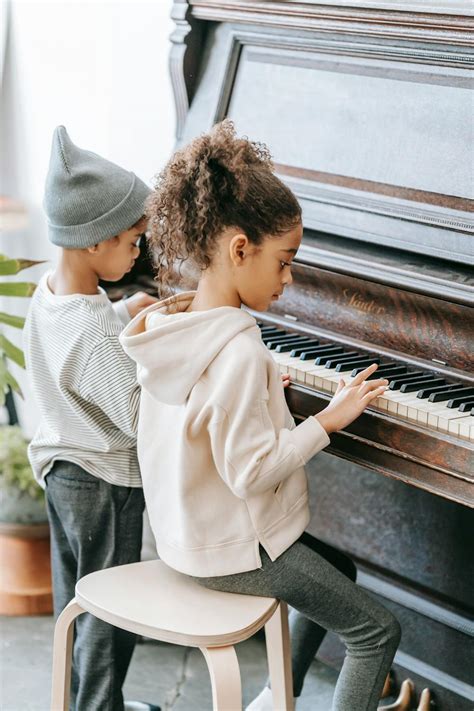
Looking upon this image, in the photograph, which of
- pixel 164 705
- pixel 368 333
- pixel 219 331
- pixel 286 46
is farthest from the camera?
pixel 164 705

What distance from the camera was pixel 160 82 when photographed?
3062 mm

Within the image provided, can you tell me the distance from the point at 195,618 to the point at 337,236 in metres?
0.90

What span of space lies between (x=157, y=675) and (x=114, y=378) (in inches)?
42.0

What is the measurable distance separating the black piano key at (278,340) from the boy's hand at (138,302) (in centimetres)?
28

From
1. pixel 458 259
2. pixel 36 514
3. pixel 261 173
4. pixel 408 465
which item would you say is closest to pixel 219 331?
pixel 261 173

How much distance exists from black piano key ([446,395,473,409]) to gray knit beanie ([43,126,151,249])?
700 millimetres

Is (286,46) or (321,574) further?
(286,46)

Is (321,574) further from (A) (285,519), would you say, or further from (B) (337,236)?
(B) (337,236)

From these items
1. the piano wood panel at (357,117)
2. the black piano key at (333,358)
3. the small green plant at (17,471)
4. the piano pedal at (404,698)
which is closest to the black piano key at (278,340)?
the black piano key at (333,358)

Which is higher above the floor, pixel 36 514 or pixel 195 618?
pixel 195 618

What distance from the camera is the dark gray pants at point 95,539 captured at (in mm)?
2096

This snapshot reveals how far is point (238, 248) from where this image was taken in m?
1.68

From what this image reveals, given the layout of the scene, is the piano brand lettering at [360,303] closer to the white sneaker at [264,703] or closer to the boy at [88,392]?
the boy at [88,392]

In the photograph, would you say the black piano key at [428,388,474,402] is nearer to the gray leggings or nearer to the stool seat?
the gray leggings
